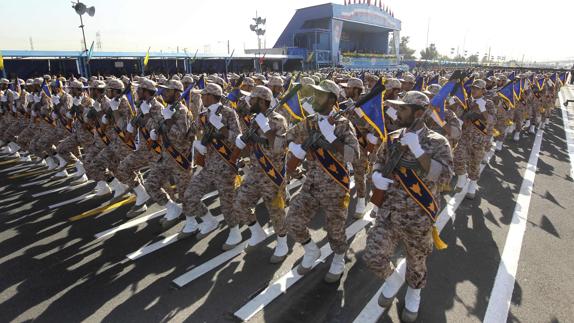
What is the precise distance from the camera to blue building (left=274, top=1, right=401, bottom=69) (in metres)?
47.2

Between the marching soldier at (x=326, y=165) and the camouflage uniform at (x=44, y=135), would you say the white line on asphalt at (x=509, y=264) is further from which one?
the camouflage uniform at (x=44, y=135)

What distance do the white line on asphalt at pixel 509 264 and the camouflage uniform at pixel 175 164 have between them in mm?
4773

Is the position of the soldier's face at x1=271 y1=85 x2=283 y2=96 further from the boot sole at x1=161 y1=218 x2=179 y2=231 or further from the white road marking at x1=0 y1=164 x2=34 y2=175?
the white road marking at x1=0 y1=164 x2=34 y2=175

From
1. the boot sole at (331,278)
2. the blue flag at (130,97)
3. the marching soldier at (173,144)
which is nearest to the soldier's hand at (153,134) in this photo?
the marching soldier at (173,144)

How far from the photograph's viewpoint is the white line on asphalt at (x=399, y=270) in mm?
3927

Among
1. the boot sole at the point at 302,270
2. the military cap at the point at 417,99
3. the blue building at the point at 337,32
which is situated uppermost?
the blue building at the point at 337,32

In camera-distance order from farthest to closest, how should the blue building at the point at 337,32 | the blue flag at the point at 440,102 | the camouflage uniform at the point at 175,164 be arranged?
the blue building at the point at 337,32
the camouflage uniform at the point at 175,164
the blue flag at the point at 440,102

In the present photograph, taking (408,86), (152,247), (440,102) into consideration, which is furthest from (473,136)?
(152,247)

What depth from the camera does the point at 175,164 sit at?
5941mm

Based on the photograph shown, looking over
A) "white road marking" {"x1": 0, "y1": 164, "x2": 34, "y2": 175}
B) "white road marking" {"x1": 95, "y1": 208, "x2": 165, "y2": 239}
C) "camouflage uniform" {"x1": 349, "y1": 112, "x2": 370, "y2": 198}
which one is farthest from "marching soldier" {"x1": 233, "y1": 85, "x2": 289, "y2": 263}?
"white road marking" {"x1": 0, "y1": 164, "x2": 34, "y2": 175}

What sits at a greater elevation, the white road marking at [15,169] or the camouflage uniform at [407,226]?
the camouflage uniform at [407,226]

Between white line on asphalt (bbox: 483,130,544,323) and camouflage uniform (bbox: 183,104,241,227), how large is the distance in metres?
3.50

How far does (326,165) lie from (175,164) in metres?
2.90

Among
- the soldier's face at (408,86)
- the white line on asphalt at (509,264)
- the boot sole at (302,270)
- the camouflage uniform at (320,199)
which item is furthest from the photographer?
the soldier's face at (408,86)
